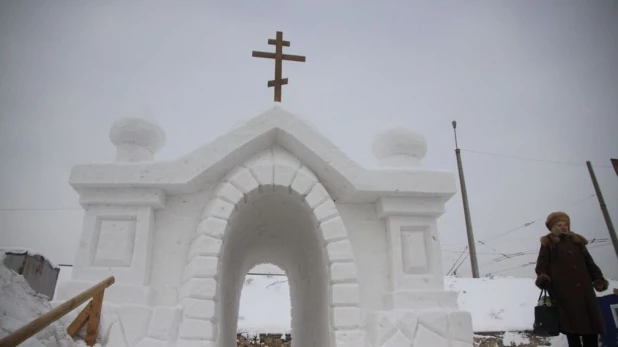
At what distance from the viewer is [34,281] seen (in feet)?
29.6

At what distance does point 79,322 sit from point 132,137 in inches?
73.8

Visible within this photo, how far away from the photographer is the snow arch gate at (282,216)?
3.62m

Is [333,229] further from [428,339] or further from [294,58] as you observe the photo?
[294,58]

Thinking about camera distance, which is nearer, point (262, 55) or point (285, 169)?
point (285, 169)

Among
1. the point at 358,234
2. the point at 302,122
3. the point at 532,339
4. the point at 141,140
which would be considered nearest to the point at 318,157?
the point at 302,122

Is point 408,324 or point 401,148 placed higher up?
point 401,148

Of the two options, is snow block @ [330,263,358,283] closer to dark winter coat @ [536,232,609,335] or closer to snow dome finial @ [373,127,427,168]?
snow dome finial @ [373,127,427,168]

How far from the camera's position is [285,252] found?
21.9 feet

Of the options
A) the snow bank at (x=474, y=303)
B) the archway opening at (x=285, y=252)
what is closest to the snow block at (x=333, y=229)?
the archway opening at (x=285, y=252)

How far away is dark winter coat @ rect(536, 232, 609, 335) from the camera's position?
3.52m

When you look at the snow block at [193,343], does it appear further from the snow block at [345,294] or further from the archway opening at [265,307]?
the archway opening at [265,307]

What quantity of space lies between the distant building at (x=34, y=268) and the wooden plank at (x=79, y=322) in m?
6.18

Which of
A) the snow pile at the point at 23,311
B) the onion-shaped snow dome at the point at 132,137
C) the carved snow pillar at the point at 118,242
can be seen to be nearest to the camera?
the snow pile at the point at 23,311

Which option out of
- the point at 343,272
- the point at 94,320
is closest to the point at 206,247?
the point at 94,320
